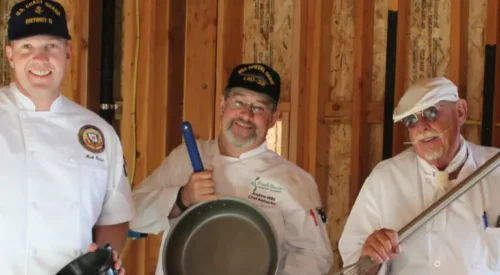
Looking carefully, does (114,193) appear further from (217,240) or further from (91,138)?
(217,240)

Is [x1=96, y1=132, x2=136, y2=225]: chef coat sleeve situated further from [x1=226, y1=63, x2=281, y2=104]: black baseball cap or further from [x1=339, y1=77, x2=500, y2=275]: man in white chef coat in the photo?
[x1=339, y1=77, x2=500, y2=275]: man in white chef coat

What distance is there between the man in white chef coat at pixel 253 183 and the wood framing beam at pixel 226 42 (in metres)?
0.62

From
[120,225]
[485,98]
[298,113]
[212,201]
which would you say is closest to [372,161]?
[298,113]

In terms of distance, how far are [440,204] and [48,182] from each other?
38.7 inches

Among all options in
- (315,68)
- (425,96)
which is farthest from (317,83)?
(425,96)

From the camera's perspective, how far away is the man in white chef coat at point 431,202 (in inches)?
65.1

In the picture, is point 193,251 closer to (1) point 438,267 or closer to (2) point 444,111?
(1) point 438,267

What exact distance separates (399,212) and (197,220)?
0.61 metres

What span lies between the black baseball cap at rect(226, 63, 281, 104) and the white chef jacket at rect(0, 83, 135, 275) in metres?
0.46

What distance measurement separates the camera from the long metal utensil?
1422mm

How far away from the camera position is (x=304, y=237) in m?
1.74

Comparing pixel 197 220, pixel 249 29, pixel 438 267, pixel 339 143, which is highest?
pixel 249 29

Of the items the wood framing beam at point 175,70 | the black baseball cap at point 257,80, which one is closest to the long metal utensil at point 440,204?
the black baseball cap at point 257,80

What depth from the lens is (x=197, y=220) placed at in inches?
68.7
